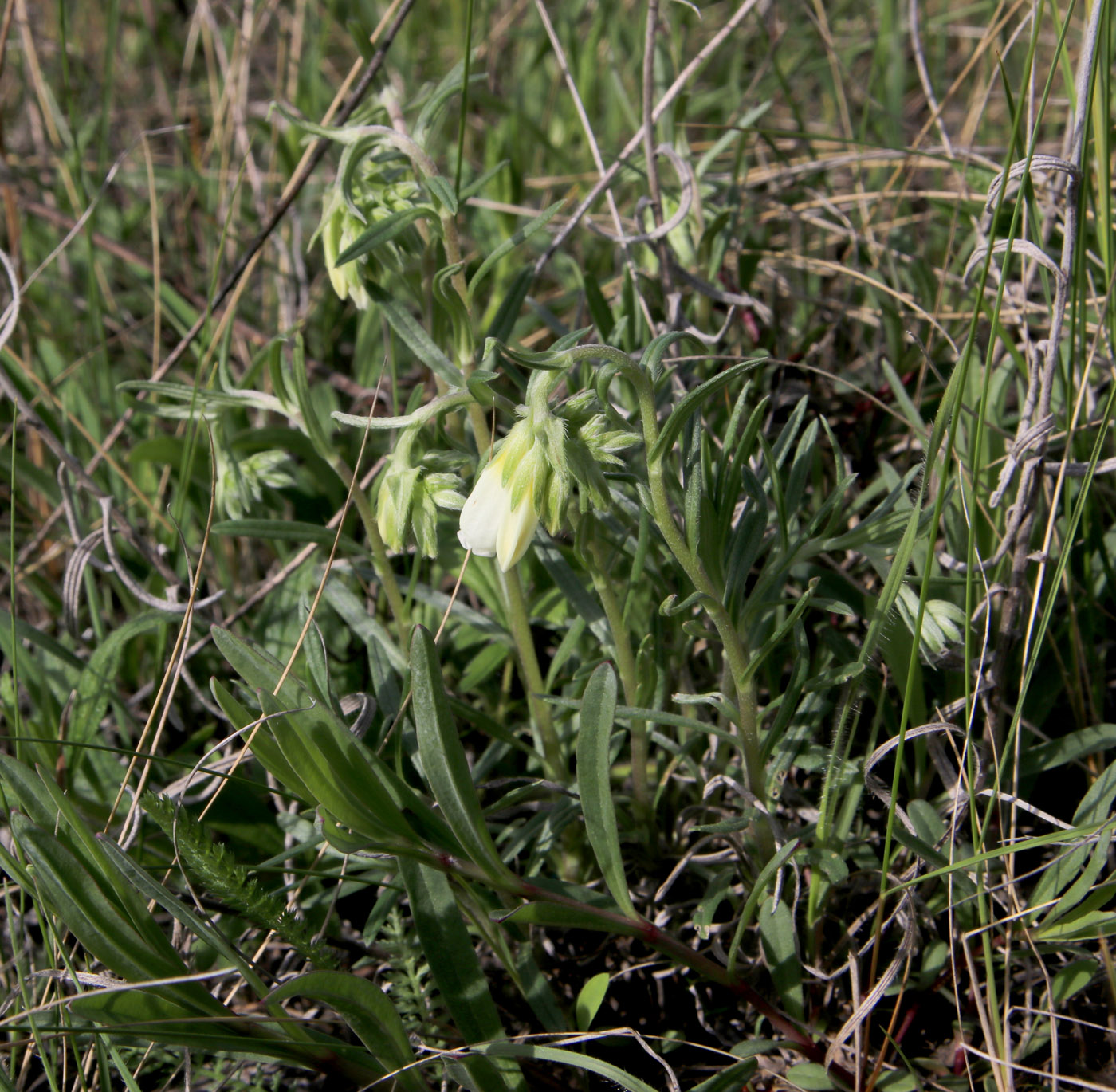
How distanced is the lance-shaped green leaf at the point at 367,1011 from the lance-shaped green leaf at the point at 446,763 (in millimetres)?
202

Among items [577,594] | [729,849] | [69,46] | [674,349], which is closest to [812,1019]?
[729,849]

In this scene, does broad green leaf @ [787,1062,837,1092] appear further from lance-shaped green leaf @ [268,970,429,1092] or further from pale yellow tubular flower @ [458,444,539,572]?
pale yellow tubular flower @ [458,444,539,572]

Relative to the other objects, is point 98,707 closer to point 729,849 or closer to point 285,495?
point 285,495

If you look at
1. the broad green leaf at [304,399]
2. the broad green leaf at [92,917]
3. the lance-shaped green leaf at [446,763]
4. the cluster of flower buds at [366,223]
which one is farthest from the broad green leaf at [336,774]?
the cluster of flower buds at [366,223]

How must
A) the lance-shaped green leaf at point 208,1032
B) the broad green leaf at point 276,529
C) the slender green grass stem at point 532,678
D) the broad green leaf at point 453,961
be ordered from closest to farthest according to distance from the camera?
the lance-shaped green leaf at point 208,1032, the broad green leaf at point 453,961, the slender green grass stem at point 532,678, the broad green leaf at point 276,529

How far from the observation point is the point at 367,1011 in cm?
120

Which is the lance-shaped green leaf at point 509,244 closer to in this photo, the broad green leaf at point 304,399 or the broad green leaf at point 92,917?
the broad green leaf at point 304,399

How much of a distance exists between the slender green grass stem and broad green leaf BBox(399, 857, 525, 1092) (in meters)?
0.32

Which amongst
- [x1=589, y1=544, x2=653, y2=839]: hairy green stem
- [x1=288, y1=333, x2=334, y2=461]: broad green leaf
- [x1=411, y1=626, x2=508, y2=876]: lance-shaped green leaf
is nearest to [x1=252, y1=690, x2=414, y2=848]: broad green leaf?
[x1=411, y1=626, x2=508, y2=876]: lance-shaped green leaf

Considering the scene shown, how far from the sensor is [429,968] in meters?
1.34

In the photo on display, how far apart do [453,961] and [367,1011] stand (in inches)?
6.1

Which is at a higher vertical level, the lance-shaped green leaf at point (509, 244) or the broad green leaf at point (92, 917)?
the lance-shaped green leaf at point (509, 244)

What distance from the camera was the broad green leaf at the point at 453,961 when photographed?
1315 mm

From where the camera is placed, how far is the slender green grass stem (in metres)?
1.51
